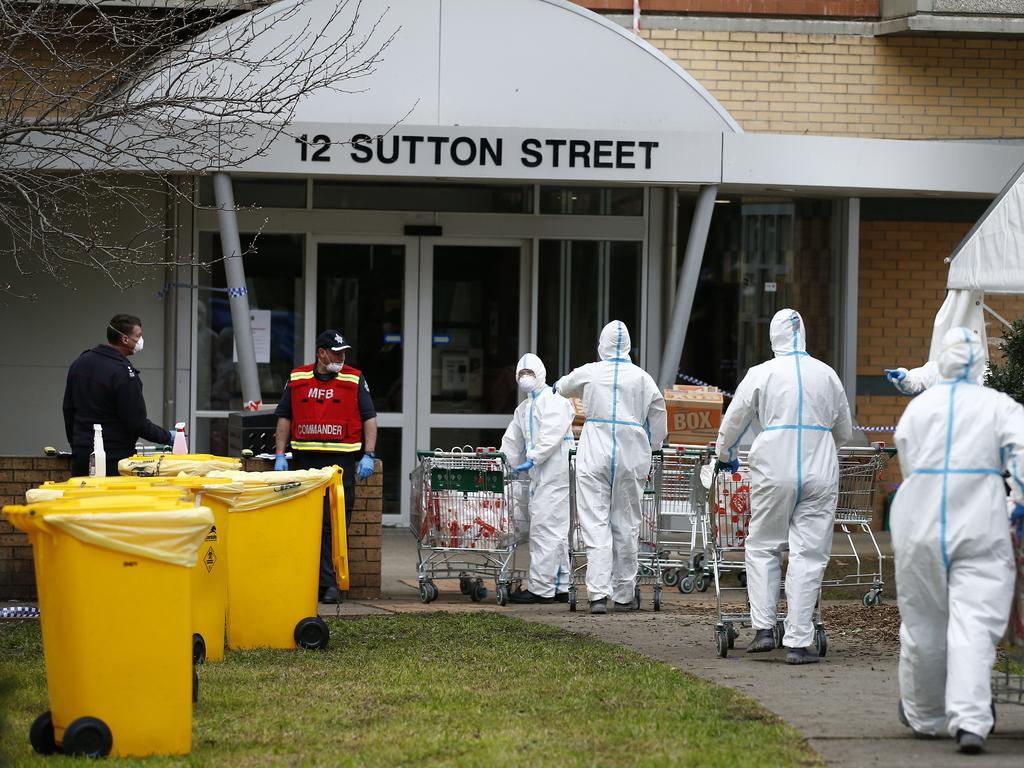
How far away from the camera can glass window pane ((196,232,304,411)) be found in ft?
47.4

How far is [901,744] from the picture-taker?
20.1ft

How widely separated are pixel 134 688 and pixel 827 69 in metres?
11.0

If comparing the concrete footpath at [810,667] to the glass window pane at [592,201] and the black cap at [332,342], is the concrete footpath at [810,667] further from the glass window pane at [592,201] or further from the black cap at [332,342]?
the glass window pane at [592,201]

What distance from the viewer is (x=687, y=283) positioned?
13438mm

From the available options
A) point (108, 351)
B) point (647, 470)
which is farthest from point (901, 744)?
point (108, 351)

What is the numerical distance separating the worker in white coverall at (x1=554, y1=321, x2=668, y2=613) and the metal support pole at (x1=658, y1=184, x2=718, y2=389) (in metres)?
3.03

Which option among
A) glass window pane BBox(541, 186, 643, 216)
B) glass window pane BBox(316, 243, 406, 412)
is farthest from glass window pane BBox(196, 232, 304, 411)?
glass window pane BBox(541, 186, 643, 216)

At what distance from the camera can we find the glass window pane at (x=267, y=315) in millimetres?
14453

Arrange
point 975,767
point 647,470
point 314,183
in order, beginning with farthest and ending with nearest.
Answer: point 314,183 → point 647,470 → point 975,767

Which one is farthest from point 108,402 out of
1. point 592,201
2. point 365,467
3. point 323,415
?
point 592,201

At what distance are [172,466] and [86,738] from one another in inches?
114

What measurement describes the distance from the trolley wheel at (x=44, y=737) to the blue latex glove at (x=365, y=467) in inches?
179

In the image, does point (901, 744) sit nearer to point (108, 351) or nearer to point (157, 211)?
point (108, 351)

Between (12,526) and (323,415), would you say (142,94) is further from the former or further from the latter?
(12,526)
